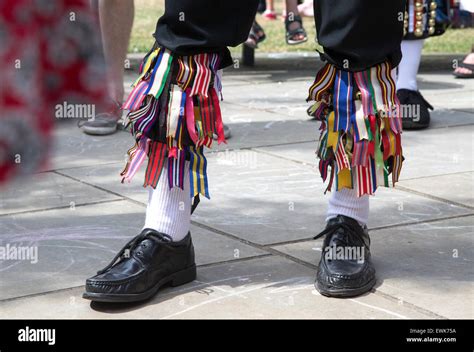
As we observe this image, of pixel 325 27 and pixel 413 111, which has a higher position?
pixel 325 27

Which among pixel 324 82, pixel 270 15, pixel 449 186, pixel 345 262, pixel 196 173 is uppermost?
pixel 324 82

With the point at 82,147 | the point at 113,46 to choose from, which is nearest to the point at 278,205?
the point at 82,147

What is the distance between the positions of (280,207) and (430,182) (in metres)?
0.70

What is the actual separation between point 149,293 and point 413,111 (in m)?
2.64

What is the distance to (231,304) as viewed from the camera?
283cm

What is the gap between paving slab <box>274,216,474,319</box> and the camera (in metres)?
2.86

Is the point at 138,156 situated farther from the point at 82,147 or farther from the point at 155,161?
the point at 82,147

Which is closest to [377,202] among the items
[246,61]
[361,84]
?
[361,84]

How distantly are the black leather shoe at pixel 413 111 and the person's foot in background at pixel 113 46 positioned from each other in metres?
1.36

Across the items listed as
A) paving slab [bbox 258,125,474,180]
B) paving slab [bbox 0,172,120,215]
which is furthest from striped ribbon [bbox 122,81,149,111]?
paving slab [bbox 258,125,474,180]

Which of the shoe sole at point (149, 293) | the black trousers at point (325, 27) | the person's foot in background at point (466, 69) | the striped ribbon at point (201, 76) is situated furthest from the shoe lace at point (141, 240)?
the person's foot in background at point (466, 69)

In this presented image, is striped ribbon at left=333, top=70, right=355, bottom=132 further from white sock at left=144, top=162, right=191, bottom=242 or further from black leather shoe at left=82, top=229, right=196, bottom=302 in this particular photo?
black leather shoe at left=82, top=229, right=196, bottom=302

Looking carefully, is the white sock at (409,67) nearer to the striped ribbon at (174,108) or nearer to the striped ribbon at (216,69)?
the striped ribbon at (216,69)
